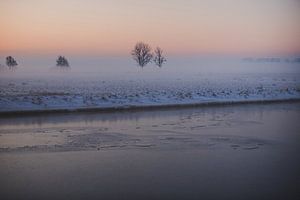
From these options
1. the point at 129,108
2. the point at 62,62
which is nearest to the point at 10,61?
the point at 62,62

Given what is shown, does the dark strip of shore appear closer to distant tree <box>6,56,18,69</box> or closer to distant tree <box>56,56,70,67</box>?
distant tree <box>56,56,70,67</box>

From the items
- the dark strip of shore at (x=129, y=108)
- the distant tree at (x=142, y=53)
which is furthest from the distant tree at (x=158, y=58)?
the dark strip of shore at (x=129, y=108)

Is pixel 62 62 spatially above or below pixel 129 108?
above

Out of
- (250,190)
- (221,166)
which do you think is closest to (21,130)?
(221,166)

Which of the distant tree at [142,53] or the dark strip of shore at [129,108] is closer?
the dark strip of shore at [129,108]

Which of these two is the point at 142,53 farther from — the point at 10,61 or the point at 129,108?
the point at 129,108

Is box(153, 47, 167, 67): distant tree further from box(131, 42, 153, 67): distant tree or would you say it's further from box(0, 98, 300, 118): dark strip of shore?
box(0, 98, 300, 118): dark strip of shore

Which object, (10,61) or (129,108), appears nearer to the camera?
(129,108)

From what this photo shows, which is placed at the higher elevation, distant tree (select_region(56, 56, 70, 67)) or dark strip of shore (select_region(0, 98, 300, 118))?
distant tree (select_region(56, 56, 70, 67))

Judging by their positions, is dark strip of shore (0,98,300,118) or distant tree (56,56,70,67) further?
distant tree (56,56,70,67)

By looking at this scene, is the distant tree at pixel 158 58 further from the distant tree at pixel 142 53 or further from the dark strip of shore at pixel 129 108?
the dark strip of shore at pixel 129 108

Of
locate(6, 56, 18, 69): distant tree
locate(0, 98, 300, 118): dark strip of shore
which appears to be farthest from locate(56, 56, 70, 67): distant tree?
locate(0, 98, 300, 118): dark strip of shore

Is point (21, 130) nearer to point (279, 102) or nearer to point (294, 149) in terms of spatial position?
point (294, 149)

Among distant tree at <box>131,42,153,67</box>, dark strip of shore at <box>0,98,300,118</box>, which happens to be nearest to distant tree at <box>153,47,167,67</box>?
distant tree at <box>131,42,153,67</box>
